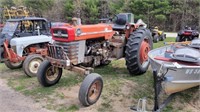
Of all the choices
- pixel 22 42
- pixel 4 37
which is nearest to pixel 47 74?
pixel 22 42

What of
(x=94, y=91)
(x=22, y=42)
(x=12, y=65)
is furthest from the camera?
(x=12, y=65)

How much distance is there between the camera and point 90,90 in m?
4.06

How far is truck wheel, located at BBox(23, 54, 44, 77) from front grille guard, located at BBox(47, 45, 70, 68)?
1.61 m

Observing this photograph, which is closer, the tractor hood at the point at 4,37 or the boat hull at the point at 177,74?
the boat hull at the point at 177,74

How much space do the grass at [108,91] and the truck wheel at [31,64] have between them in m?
0.19

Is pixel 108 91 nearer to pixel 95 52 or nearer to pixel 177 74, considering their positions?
pixel 95 52

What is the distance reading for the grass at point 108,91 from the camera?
4.14 metres

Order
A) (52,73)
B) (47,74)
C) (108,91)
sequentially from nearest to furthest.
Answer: (108,91)
(47,74)
(52,73)

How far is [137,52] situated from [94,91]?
1.64m

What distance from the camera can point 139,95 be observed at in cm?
455

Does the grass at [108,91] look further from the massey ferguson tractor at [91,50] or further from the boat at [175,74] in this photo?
the boat at [175,74]

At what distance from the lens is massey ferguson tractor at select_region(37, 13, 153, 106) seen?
4234 mm

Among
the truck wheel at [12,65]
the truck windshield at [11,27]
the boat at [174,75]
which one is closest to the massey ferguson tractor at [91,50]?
the boat at [174,75]

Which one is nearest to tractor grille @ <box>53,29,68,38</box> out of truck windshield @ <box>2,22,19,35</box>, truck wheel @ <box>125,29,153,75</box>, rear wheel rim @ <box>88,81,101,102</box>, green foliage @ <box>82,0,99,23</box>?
rear wheel rim @ <box>88,81,101,102</box>
